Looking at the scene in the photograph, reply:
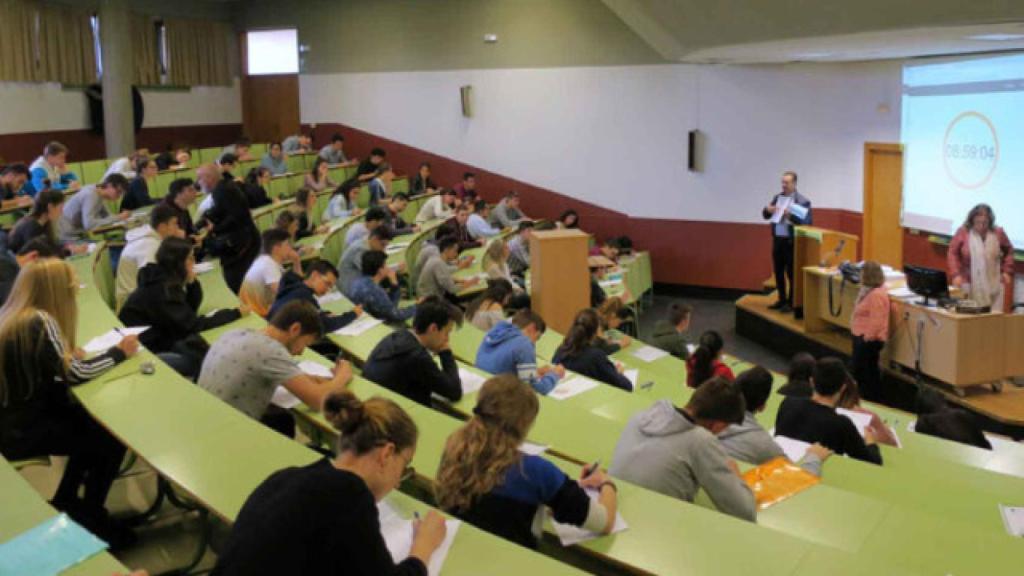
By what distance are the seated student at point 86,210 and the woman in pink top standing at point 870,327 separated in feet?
20.2

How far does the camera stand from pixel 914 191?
1090 cm

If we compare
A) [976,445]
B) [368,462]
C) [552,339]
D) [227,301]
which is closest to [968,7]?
[976,445]

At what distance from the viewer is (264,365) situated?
13.4 ft

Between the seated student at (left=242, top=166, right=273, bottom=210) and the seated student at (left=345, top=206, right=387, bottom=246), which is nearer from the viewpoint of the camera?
the seated student at (left=345, top=206, right=387, bottom=246)

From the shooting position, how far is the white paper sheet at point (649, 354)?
742 centimetres

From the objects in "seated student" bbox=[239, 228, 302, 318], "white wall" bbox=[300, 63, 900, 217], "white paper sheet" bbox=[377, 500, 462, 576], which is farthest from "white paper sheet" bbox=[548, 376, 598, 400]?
"white wall" bbox=[300, 63, 900, 217]

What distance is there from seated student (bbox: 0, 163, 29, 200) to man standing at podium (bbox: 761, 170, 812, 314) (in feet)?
23.6

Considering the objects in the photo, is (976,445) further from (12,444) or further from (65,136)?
(65,136)

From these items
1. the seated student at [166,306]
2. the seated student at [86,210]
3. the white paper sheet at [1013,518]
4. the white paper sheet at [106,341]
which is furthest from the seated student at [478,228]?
the white paper sheet at [1013,518]

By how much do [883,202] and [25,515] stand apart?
10.5 meters

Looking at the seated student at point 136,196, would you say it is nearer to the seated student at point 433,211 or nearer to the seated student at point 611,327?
the seated student at point 433,211

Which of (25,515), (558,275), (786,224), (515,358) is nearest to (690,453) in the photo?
(515,358)

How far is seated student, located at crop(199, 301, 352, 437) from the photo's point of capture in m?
4.09

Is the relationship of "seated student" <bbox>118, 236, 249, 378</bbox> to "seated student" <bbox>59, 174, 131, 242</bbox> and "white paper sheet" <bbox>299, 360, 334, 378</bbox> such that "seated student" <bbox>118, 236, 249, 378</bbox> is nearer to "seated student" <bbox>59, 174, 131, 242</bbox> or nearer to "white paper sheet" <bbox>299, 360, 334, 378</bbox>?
"white paper sheet" <bbox>299, 360, 334, 378</bbox>
